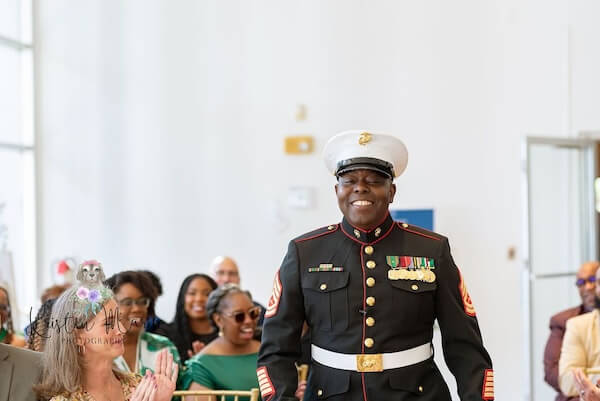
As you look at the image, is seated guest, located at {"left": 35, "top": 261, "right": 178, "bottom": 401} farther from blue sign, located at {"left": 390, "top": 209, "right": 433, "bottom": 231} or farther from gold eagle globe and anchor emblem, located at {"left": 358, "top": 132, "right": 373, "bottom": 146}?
blue sign, located at {"left": 390, "top": 209, "right": 433, "bottom": 231}

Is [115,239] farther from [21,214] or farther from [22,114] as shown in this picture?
[22,114]

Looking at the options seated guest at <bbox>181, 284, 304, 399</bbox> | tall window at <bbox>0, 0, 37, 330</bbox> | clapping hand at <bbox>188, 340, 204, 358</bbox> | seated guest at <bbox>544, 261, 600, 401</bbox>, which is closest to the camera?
seated guest at <bbox>181, 284, 304, 399</bbox>

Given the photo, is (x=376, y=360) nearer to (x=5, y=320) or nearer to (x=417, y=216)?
(x=5, y=320)

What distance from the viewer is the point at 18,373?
2.66 metres

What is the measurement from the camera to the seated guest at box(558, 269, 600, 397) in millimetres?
3994

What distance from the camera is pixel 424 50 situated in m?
6.55

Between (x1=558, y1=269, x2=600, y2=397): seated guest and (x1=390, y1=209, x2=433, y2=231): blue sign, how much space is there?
236cm

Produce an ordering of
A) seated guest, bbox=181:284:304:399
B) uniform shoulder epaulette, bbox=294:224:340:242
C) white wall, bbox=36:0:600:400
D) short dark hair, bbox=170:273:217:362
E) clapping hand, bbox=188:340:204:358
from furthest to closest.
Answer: white wall, bbox=36:0:600:400 < short dark hair, bbox=170:273:217:362 < clapping hand, bbox=188:340:204:358 < seated guest, bbox=181:284:304:399 < uniform shoulder epaulette, bbox=294:224:340:242

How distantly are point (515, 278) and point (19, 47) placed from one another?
4.34 m

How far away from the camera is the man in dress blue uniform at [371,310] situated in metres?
2.50

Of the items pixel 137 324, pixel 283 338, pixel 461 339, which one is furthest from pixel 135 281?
pixel 461 339

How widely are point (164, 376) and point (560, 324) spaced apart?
2.48 m

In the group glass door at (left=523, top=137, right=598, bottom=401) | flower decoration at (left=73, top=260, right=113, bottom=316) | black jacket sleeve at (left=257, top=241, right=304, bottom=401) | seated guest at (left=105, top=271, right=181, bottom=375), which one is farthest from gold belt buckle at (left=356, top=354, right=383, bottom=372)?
glass door at (left=523, top=137, right=598, bottom=401)

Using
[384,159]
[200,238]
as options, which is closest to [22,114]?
[200,238]
